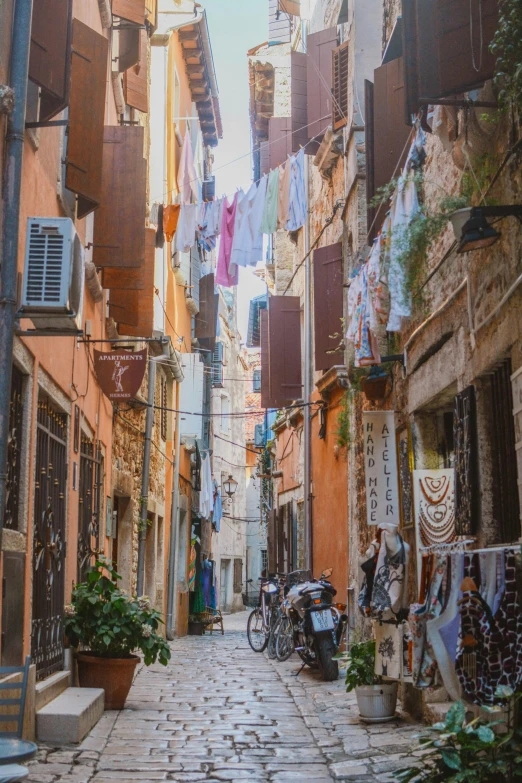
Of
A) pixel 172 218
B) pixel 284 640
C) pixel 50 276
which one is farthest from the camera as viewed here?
pixel 172 218

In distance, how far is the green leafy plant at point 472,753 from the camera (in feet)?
13.7

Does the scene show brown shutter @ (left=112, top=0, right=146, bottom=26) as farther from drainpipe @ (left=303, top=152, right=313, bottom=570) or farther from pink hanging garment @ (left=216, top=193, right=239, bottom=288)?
drainpipe @ (left=303, top=152, right=313, bottom=570)

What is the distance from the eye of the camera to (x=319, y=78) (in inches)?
629

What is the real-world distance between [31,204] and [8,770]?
4.02 metres

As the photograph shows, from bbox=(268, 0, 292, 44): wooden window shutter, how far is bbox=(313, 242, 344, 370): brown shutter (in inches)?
657

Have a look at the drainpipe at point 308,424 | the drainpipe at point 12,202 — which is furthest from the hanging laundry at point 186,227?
the drainpipe at point 12,202

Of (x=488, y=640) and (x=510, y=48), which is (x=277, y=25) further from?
(x=488, y=640)

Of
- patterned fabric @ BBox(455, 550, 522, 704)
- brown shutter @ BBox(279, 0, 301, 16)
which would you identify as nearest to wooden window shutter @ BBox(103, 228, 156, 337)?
patterned fabric @ BBox(455, 550, 522, 704)

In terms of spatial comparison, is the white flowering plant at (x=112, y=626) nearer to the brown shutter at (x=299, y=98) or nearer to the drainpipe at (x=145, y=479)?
the drainpipe at (x=145, y=479)

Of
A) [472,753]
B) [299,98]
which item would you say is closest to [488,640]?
[472,753]

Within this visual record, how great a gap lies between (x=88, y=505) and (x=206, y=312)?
1544cm

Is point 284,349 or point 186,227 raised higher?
point 186,227

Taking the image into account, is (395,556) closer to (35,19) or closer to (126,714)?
(126,714)

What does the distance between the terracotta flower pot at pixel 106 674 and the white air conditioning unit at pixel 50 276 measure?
3.45m
